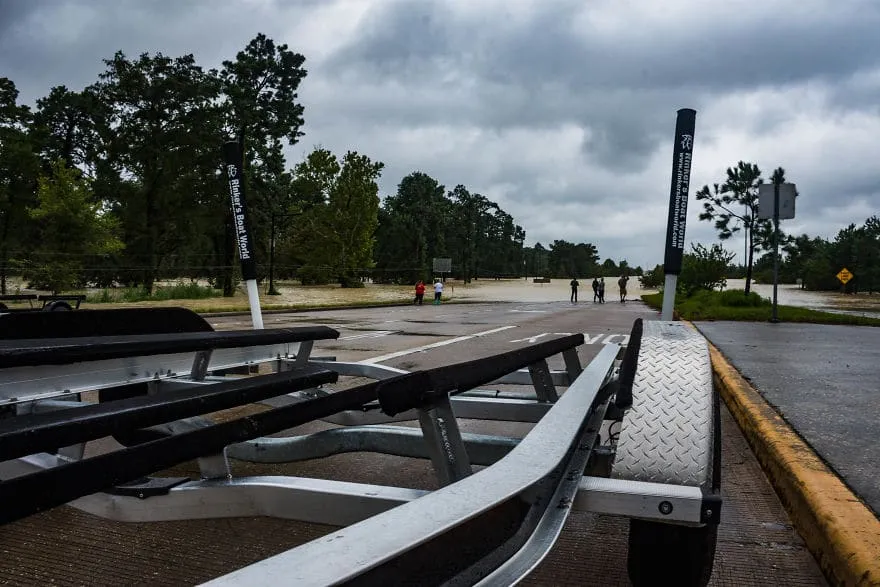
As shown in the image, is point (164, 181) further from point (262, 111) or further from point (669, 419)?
point (669, 419)

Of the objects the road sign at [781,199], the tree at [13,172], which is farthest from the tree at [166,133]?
the road sign at [781,199]

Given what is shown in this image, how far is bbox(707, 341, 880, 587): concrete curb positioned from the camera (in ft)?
8.01

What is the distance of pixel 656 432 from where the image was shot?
220 cm

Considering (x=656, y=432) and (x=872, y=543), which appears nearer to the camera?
(x=656, y=432)

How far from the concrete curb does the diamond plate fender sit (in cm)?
79

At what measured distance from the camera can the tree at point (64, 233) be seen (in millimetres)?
34906

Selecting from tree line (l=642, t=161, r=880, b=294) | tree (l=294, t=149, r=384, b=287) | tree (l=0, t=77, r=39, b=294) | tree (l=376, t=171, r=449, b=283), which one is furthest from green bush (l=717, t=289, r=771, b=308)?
tree (l=376, t=171, r=449, b=283)

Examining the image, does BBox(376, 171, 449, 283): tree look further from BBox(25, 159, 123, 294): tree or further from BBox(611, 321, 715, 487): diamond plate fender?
BBox(611, 321, 715, 487): diamond plate fender

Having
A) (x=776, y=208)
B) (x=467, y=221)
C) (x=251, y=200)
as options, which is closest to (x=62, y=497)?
(x=776, y=208)

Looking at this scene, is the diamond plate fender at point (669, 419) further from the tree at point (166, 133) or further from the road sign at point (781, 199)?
the tree at point (166, 133)

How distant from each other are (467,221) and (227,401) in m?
98.8

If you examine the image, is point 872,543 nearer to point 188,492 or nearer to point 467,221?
point 188,492

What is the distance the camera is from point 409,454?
2590 millimetres

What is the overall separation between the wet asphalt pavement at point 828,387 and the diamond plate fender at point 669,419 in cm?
122
